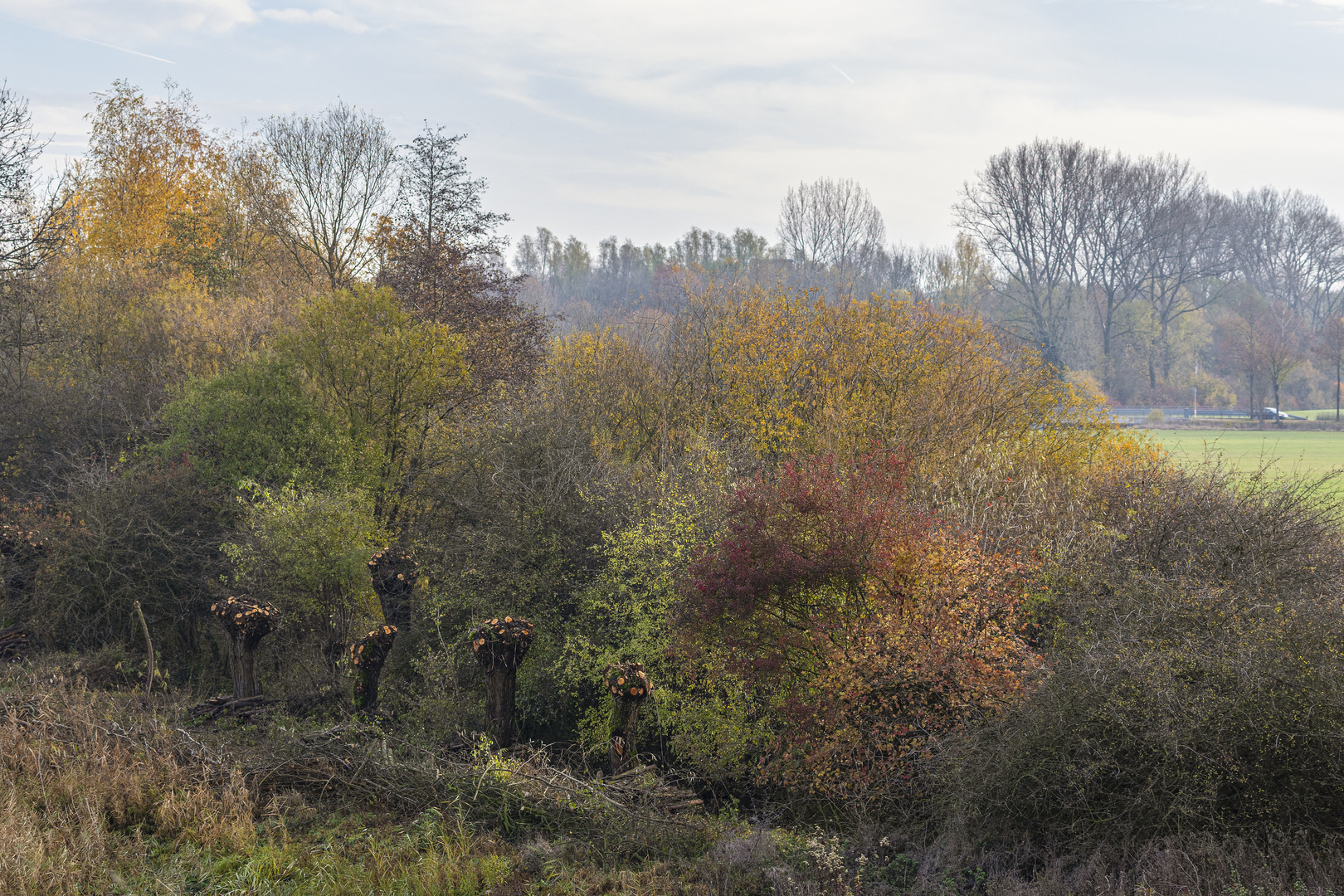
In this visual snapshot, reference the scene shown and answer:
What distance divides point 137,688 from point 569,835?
6.21m

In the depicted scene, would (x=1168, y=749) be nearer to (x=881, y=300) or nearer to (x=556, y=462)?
(x=556, y=462)

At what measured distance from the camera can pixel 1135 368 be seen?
178ft

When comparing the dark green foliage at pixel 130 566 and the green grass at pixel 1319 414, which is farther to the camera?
the green grass at pixel 1319 414

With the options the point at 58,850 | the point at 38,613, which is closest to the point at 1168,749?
the point at 58,850

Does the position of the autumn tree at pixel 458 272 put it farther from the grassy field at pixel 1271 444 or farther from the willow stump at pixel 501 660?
the grassy field at pixel 1271 444

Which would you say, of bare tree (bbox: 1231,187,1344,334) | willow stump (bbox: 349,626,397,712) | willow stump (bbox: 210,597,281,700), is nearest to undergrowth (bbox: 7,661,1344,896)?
willow stump (bbox: 349,626,397,712)

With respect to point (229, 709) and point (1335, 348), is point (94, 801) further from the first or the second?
point (1335, 348)

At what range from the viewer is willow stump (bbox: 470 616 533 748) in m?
7.24

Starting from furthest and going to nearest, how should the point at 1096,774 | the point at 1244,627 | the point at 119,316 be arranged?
the point at 119,316
the point at 1244,627
the point at 1096,774

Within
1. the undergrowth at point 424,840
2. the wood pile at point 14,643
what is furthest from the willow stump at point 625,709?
the wood pile at point 14,643

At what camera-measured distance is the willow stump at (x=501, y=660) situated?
7238mm

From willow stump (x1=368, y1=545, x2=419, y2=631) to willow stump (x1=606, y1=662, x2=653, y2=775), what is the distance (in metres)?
3.48

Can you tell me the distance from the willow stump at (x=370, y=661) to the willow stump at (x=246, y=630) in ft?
3.45

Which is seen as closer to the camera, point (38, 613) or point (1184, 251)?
point (38, 613)
